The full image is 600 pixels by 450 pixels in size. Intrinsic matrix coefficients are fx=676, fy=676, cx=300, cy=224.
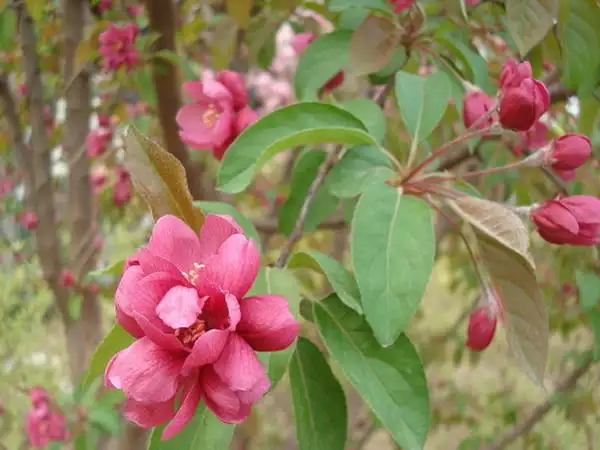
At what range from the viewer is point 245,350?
0.38 meters

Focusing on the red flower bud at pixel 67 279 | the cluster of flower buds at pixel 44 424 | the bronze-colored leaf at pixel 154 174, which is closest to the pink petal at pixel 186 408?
the bronze-colored leaf at pixel 154 174

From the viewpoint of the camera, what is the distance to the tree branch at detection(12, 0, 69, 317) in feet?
4.76

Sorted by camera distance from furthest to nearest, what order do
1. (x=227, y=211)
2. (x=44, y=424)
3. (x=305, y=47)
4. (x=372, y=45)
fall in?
(x=44, y=424) → (x=305, y=47) → (x=372, y=45) → (x=227, y=211)

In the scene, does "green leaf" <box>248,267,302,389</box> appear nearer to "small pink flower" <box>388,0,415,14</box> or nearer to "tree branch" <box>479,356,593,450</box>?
"small pink flower" <box>388,0,415,14</box>

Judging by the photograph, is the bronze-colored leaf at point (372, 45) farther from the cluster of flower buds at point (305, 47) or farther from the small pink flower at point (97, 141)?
the small pink flower at point (97, 141)

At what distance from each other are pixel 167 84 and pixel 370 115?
1.63ft

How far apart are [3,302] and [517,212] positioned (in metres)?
2.77

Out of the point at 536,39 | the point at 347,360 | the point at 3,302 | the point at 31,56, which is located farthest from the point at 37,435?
the point at 3,302

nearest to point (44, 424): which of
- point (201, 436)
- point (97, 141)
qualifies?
point (97, 141)

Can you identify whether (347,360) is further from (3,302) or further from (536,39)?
(3,302)

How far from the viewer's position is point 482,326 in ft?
1.90

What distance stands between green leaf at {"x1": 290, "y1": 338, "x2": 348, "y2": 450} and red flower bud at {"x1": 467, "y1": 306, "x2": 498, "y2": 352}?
4.9 inches

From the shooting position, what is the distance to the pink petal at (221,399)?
A: 0.38 metres

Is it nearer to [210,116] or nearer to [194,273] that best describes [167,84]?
[210,116]
